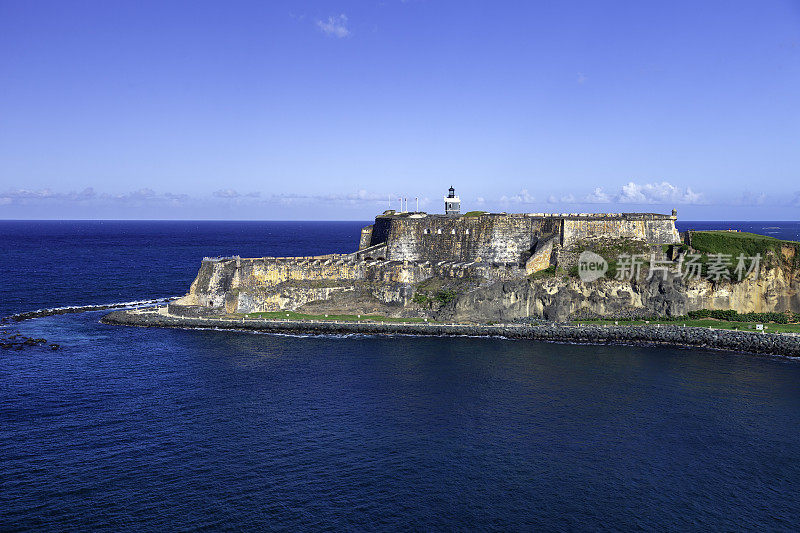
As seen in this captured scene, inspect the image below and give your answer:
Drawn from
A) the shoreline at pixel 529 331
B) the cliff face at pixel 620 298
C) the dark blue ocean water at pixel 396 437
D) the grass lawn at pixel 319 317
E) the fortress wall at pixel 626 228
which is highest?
the fortress wall at pixel 626 228

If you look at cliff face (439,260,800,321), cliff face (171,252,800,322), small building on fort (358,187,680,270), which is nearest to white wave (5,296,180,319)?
cliff face (171,252,800,322)

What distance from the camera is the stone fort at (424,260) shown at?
68500 millimetres

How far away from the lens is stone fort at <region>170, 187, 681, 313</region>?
2697 inches

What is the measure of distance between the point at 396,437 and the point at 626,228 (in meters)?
47.9

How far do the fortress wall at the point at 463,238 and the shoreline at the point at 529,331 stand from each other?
535 inches

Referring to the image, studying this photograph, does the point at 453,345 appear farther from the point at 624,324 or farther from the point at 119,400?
the point at 119,400

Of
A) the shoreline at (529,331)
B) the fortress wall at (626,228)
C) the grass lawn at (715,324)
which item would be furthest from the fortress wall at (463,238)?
the grass lawn at (715,324)

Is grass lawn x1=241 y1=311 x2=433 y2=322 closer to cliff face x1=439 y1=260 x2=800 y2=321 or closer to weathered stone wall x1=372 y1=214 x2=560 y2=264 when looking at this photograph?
cliff face x1=439 y1=260 x2=800 y2=321

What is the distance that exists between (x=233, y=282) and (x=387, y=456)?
137 feet

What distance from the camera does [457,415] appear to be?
37969 millimetres

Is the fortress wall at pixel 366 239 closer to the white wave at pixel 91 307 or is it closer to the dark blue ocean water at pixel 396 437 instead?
the white wave at pixel 91 307

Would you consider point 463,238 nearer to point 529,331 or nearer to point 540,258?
point 540,258

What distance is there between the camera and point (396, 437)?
3450cm

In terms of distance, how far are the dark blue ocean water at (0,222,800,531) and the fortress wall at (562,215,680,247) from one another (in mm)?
19500
